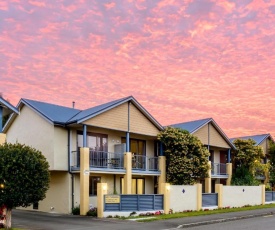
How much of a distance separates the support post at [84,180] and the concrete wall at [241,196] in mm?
11327

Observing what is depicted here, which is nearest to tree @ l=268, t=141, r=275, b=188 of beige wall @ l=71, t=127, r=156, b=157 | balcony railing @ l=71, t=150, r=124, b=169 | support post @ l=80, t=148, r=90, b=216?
beige wall @ l=71, t=127, r=156, b=157

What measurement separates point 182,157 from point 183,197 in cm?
394

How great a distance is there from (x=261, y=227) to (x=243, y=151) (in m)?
21.1

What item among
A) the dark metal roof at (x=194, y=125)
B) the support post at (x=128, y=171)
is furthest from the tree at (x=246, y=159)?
the support post at (x=128, y=171)

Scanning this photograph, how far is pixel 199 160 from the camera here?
106ft

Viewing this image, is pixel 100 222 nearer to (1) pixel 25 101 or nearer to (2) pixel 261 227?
(2) pixel 261 227

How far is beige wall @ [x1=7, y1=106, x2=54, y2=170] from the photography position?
27.7 m

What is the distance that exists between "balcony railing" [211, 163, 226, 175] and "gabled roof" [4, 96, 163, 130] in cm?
960

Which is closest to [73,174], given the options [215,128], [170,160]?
[170,160]

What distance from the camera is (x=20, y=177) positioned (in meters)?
17.2

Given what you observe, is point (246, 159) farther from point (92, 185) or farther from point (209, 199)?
point (92, 185)

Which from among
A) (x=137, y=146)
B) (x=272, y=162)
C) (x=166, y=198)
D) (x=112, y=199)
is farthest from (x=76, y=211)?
(x=272, y=162)

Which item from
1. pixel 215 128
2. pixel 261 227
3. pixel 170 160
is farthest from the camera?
pixel 215 128

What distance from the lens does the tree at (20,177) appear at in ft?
55.7
